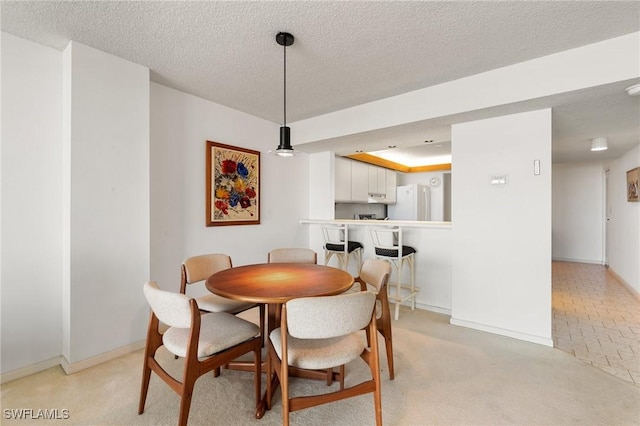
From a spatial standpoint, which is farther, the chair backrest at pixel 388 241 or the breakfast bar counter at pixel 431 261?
the breakfast bar counter at pixel 431 261

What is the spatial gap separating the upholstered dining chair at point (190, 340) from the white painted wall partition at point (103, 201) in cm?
89

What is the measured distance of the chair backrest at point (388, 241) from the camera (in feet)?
10.6

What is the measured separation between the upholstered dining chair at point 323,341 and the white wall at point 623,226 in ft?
15.1

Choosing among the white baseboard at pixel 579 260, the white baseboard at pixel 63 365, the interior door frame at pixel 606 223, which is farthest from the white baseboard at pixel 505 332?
the white baseboard at pixel 579 260

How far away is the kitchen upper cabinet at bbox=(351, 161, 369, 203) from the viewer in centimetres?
522

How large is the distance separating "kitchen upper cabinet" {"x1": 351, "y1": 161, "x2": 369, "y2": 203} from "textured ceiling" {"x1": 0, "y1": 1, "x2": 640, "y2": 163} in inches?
99.9

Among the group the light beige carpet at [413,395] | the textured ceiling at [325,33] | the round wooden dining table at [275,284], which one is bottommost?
the light beige carpet at [413,395]

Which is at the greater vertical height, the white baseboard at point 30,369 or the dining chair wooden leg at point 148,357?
the dining chair wooden leg at point 148,357

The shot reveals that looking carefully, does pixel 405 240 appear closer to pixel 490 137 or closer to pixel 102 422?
pixel 490 137

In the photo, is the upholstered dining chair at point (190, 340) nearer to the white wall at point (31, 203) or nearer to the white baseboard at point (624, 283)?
the white wall at point (31, 203)

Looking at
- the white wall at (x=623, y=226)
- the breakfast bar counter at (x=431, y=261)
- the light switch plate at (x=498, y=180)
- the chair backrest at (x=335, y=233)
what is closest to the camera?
the light switch plate at (x=498, y=180)

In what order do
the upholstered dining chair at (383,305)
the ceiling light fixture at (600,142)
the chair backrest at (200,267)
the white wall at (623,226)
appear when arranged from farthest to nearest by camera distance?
the white wall at (623,226) → the ceiling light fixture at (600,142) → the chair backrest at (200,267) → the upholstered dining chair at (383,305)

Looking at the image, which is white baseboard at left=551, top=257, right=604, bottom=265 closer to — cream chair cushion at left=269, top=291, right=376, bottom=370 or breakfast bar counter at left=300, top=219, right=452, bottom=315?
breakfast bar counter at left=300, top=219, right=452, bottom=315

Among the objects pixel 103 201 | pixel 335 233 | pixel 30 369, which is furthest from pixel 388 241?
pixel 30 369
